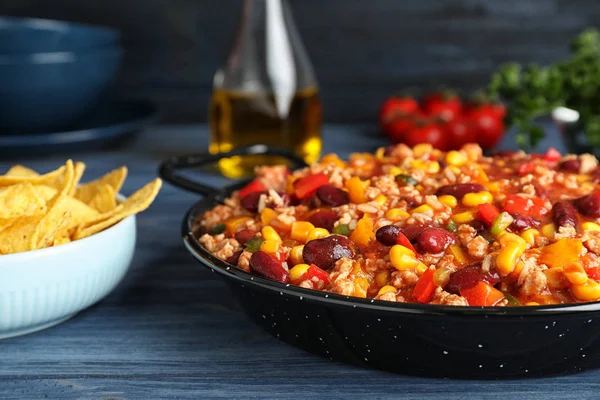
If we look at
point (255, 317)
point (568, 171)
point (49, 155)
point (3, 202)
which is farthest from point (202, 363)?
point (49, 155)

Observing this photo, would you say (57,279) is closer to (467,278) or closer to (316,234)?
(316,234)

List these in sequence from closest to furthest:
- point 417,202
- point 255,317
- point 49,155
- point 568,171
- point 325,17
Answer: point 255,317 < point 417,202 < point 568,171 < point 49,155 < point 325,17

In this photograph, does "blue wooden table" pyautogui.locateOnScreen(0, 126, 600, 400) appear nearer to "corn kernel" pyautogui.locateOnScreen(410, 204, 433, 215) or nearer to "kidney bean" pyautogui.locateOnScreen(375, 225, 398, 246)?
"kidney bean" pyautogui.locateOnScreen(375, 225, 398, 246)

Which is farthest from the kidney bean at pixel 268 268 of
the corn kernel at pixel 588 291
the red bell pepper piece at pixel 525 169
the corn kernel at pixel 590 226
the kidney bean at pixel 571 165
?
the kidney bean at pixel 571 165

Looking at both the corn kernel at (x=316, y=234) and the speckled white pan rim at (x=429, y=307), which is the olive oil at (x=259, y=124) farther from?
the speckled white pan rim at (x=429, y=307)

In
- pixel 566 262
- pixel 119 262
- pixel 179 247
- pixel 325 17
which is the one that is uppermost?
pixel 325 17

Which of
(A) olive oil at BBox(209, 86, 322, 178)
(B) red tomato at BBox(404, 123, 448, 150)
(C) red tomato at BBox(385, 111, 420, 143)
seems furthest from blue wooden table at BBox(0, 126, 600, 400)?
(C) red tomato at BBox(385, 111, 420, 143)

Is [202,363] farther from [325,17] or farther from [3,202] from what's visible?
[325,17]

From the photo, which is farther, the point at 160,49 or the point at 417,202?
the point at 160,49
